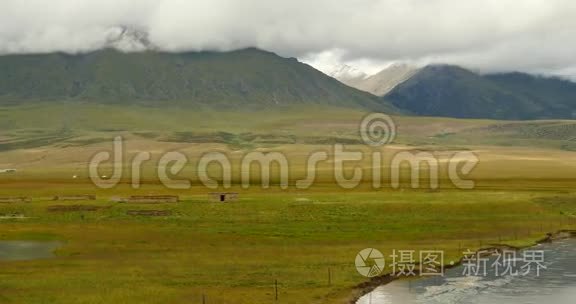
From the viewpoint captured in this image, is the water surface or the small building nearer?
the water surface

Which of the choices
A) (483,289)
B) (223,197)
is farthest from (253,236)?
(223,197)

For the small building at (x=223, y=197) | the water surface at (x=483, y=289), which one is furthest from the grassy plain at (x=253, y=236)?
the water surface at (x=483, y=289)

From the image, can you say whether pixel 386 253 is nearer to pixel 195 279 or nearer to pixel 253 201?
pixel 195 279

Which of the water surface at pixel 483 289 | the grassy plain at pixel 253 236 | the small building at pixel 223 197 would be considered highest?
the small building at pixel 223 197

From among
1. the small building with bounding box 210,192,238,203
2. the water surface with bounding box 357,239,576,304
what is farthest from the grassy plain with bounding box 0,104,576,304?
the water surface with bounding box 357,239,576,304

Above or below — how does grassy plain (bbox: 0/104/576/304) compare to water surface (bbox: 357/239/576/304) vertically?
above

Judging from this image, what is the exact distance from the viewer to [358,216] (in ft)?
286

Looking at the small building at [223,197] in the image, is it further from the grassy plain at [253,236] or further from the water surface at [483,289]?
the water surface at [483,289]

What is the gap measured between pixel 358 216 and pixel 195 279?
3800 cm

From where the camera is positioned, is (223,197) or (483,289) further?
(223,197)

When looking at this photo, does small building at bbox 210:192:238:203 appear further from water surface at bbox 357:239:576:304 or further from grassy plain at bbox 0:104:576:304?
water surface at bbox 357:239:576:304

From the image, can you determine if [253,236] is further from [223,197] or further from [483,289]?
[223,197]

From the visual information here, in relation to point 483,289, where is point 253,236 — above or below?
above

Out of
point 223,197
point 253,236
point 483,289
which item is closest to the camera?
point 483,289
